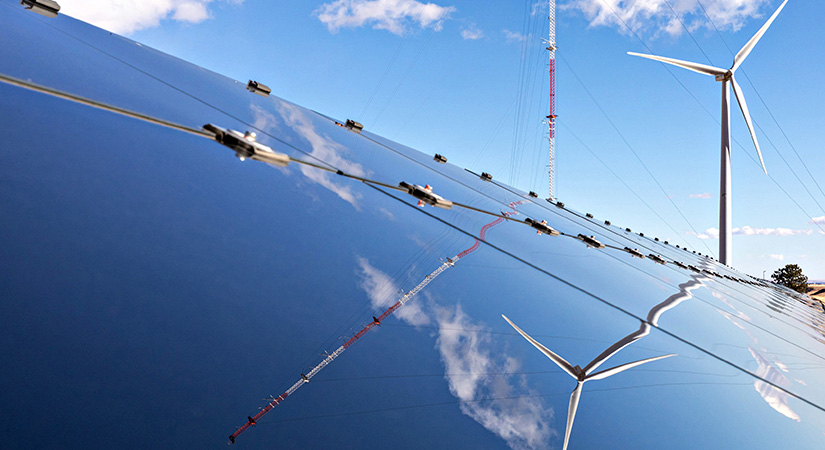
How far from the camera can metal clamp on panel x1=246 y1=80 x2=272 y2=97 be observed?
30.5 ft

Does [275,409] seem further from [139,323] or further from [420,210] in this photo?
[420,210]

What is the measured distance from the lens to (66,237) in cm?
188

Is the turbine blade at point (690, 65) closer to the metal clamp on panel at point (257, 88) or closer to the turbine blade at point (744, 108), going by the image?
the turbine blade at point (744, 108)

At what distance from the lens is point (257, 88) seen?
9398 mm

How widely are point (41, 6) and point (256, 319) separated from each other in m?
6.89

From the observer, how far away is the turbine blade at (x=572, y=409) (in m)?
2.43

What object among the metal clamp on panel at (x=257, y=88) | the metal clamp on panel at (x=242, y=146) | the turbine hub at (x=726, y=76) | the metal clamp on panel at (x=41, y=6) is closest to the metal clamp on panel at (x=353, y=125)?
the metal clamp on panel at (x=257, y=88)

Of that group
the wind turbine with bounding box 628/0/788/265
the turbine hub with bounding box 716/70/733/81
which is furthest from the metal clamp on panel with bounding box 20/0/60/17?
the turbine hub with bounding box 716/70/733/81

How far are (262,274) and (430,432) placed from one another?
1337 millimetres

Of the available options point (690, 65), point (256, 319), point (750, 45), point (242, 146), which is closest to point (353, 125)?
point (242, 146)

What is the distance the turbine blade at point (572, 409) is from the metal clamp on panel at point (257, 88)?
30.5ft

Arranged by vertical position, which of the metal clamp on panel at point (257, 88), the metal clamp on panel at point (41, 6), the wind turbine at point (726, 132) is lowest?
the metal clamp on panel at point (41, 6)

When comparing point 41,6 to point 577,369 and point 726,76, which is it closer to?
point 577,369

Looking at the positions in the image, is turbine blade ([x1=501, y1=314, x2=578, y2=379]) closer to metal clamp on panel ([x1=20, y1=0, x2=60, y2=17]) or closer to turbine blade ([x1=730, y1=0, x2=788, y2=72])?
metal clamp on panel ([x1=20, y1=0, x2=60, y2=17])
